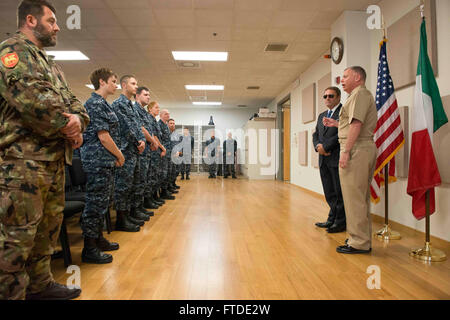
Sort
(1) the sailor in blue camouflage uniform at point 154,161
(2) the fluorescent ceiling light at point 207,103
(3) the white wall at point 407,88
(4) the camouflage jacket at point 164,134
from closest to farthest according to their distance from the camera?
(3) the white wall at point 407,88 < (1) the sailor in blue camouflage uniform at point 154,161 < (4) the camouflage jacket at point 164,134 < (2) the fluorescent ceiling light at point 207,103

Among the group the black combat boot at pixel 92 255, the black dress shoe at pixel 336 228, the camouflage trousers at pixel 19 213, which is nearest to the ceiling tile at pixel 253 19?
the black dress shoe at pixel 336 228

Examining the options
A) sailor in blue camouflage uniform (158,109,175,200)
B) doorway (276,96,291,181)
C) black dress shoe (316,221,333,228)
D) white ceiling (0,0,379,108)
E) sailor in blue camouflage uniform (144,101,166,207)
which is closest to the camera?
black dress shoe (316,221,333,228)

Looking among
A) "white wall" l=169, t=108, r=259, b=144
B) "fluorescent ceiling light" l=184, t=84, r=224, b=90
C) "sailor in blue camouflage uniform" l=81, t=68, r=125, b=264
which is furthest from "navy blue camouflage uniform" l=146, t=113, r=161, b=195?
"white wall" l=169, t=108, r=259, b=144

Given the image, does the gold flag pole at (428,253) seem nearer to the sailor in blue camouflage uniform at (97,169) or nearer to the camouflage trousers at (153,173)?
the sailor in blue camouflage uniform at (97,169)

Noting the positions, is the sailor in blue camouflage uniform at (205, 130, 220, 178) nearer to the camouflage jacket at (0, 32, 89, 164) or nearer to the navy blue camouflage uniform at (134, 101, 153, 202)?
the navy blue camouflage uniform at (134, 101, 153, 202)

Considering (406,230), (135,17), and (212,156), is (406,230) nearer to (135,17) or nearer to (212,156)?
(135,17)

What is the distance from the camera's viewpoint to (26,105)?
53.8 inches

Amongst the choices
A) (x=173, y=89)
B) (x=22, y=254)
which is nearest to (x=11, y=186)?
(x=22, y=254)

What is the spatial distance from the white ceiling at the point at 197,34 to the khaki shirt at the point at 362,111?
2131 mm

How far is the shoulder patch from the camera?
137 cm

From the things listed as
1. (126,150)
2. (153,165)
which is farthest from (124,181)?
(153,165)

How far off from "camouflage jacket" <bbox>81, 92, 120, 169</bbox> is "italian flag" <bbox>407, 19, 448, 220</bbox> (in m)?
2.56

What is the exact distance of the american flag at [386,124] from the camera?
3.07 metres

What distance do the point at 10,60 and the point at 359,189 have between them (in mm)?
2481
